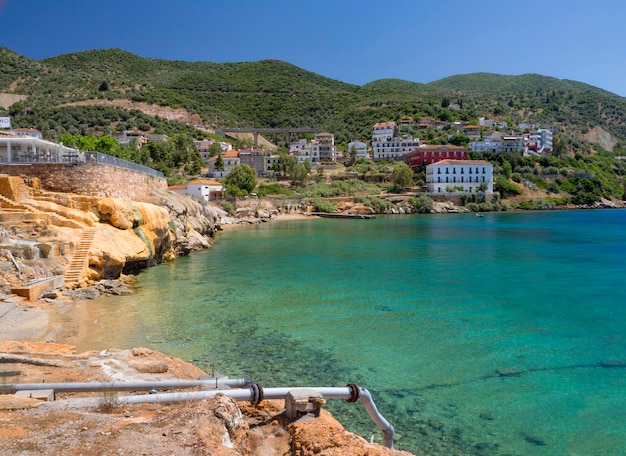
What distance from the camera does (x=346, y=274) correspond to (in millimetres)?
25375

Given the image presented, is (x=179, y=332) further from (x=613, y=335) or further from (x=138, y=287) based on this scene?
(x=613, y=335)

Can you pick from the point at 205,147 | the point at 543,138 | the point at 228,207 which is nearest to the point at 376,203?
the point at 228,207

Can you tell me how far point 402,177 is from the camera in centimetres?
9375

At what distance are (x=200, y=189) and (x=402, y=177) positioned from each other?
42.5 m

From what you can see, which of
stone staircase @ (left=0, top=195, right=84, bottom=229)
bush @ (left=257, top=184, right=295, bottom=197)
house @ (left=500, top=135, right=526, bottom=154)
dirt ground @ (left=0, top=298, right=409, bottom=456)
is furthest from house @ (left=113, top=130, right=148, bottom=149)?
dirt ground @ (left=0, top=298, right=409, bottom=456)

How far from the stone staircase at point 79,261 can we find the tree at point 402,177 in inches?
3076

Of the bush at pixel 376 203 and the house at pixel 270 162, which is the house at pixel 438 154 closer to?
the bush at pixel 376 203

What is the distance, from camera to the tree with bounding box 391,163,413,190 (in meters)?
93.6

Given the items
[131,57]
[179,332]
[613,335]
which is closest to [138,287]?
[179,332]

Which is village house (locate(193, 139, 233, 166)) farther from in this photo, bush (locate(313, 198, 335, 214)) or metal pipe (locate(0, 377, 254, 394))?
metal pipe (locate(0, 377, 254, 394))

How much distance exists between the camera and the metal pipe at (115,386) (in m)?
6.95

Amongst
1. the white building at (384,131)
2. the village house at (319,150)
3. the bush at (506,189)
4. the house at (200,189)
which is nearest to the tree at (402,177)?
the bush at (506,189)

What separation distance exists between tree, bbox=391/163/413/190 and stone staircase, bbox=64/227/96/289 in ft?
256

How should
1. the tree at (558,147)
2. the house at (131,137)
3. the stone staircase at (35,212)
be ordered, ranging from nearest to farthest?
the stone staircase at (35,212) → the house at (131,137) → the tree at (558,147)
